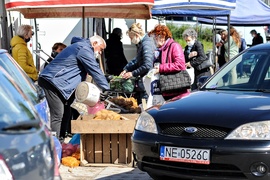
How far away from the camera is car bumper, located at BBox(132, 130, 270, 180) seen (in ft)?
18.5

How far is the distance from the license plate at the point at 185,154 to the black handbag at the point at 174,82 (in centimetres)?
251

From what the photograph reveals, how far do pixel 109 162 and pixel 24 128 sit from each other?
483 cm

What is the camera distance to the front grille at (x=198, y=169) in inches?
227

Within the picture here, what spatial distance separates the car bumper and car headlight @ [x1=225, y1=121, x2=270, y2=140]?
0.17ft

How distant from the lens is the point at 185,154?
19.5 feet

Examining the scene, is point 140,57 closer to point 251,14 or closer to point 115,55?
point 115,55

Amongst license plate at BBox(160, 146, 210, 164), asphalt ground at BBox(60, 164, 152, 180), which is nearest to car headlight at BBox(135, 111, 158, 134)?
license plate at BBox(160, 146, 210, 164)

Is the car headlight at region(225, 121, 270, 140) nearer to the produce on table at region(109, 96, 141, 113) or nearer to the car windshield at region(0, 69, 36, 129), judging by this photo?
the car windshield at region(0, 69, 36, 129)

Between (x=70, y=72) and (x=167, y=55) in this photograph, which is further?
(x=167, y=55)

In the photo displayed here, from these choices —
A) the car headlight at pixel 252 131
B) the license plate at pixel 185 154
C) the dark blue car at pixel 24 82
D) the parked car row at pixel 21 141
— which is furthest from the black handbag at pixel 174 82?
the parked car row at pixel 21 141

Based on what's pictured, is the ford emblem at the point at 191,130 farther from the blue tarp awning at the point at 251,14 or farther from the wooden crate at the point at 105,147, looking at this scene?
the blue tarp awning at the point at 251,14

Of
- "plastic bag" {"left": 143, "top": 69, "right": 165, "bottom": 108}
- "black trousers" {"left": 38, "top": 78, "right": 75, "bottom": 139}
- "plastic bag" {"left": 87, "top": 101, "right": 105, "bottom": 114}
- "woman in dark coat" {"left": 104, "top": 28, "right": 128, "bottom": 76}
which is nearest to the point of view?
"black trousers" {"left": 38, "top": 78, "right": 75, "bottom": 139}

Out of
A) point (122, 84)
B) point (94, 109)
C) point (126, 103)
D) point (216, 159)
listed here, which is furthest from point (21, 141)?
point (122, 84)

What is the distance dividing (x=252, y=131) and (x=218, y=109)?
0.50 meters
